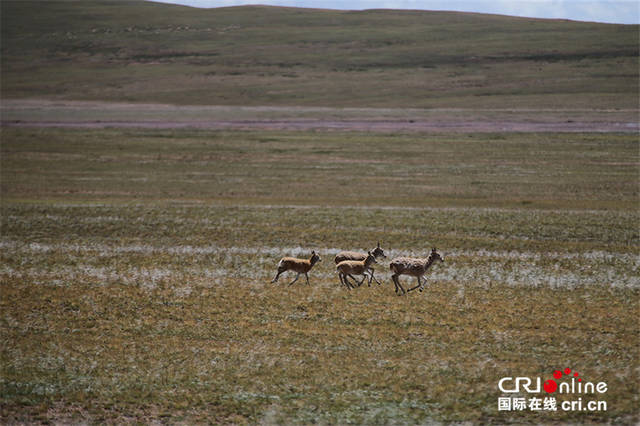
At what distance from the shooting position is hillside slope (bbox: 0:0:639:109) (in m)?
113

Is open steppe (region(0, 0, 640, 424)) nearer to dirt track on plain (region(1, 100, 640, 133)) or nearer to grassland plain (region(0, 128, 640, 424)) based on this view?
grassland plain (region(0, 128, 640, 424))

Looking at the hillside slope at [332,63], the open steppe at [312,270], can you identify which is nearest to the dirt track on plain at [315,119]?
the open steppe at [312,270]

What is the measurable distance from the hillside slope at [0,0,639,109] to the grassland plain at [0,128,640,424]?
6897cm

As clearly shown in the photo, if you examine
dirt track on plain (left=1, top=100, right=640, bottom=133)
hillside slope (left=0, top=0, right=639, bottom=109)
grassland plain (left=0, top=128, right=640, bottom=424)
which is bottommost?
grassland plain (left=0, top=128, right=640, bottom=424)

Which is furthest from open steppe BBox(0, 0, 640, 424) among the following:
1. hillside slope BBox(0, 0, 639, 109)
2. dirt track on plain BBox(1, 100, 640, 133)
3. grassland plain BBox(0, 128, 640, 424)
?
hillside slope BBox(0, 0, 639, 109)

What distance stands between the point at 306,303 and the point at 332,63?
139538mm

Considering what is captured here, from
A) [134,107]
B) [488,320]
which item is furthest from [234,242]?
[134,107]

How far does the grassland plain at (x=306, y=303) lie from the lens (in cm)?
1217

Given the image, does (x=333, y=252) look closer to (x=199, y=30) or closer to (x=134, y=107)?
(x=134, y=107)

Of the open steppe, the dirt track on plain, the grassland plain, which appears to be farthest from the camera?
the dirt track on plain

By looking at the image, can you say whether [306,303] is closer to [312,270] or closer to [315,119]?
[312,270]

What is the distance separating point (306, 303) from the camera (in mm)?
16812

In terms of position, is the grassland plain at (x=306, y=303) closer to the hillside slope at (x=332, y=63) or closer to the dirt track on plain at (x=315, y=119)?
the dirt track on plain at (x=315, y=119)

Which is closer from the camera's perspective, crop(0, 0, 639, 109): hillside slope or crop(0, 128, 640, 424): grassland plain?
crop(0, 128, 640, 424): grassland plain
